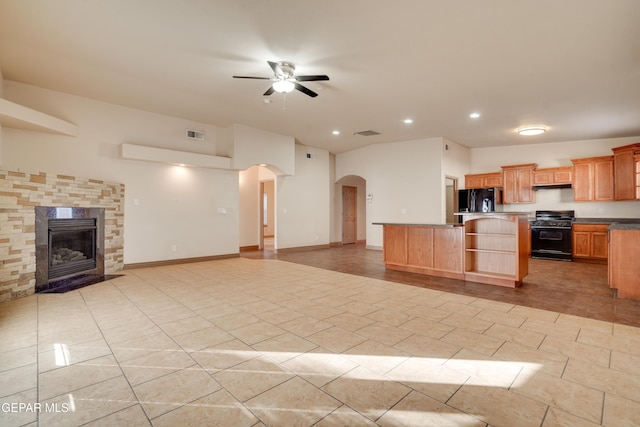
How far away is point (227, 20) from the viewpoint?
3.19m

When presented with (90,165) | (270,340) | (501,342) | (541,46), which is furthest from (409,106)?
(90,165)

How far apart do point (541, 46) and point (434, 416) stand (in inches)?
167

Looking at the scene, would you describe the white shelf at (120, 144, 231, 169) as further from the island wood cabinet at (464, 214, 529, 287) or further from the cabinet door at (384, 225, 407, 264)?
the island wood cabinet at (464, 214, 529, 287)

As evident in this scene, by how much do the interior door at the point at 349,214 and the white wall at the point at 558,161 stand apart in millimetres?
4395

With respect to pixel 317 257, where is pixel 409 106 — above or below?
above

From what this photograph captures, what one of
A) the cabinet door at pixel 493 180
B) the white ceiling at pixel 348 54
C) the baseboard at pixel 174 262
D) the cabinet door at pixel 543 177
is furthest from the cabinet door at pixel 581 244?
the baseboard at pixel 174 262

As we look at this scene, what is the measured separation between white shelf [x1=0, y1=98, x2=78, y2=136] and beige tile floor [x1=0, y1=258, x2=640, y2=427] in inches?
101

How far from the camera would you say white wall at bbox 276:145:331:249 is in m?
8.65

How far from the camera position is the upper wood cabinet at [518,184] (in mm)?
8291

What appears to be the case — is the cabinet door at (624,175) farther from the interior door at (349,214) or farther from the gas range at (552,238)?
the interior door at (349,214)

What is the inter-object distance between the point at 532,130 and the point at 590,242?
2960 millimetres

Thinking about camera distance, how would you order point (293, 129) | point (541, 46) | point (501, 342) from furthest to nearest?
1. point (293, 129)
2. point (541, 46)
3. point (501, 342)

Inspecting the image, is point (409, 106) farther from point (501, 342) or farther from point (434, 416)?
point (434, 416)

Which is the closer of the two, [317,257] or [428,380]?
[428,380]
